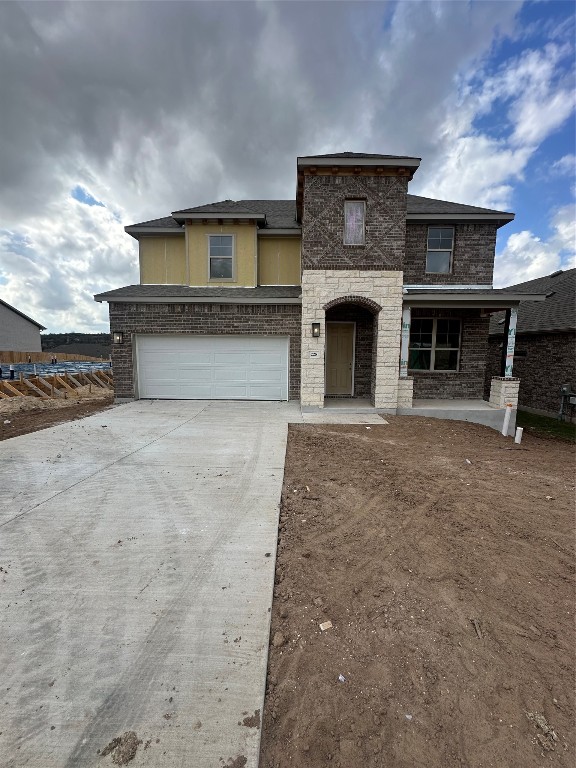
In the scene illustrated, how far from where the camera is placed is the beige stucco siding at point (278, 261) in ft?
38.5

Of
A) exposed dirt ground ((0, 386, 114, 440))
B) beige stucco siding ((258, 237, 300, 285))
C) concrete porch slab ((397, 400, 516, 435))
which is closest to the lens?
exposed dirt ground ((0, 386, 114, 440))

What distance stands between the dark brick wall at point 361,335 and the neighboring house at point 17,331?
35.1m

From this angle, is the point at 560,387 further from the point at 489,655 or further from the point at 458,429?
the point at 489,655

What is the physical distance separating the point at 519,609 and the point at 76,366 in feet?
71.4

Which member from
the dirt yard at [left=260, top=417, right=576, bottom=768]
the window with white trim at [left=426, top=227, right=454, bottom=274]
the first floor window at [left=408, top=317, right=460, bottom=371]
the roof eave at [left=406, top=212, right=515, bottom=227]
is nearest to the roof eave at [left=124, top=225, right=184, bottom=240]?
the roof eave at [left=406, top=212, right=515, bottom=227]

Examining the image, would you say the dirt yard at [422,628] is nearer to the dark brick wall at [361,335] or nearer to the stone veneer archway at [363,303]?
the stone veneer archway at [363,303]

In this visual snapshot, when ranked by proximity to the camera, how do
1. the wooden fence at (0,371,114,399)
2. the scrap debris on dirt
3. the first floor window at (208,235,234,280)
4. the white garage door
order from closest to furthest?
the scrap debris on dirt, the white garage door, the first floor window at (208,235,234,280), the wooden fence at (0,371,114,399)

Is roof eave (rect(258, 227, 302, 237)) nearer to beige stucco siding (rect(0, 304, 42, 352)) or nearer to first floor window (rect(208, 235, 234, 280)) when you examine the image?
first floor window (rect(208, 235, 234, 280))

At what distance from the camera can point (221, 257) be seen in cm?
1149

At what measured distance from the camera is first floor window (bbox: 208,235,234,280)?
11.5 m

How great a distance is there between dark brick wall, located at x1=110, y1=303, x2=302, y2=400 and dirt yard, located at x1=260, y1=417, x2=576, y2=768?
6495mm

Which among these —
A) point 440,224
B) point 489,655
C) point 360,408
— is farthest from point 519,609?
point 440,224

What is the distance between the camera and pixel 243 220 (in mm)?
11148

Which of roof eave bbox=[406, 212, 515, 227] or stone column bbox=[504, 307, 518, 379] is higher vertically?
roof eave bbox=[406, 212, 515, 227]
